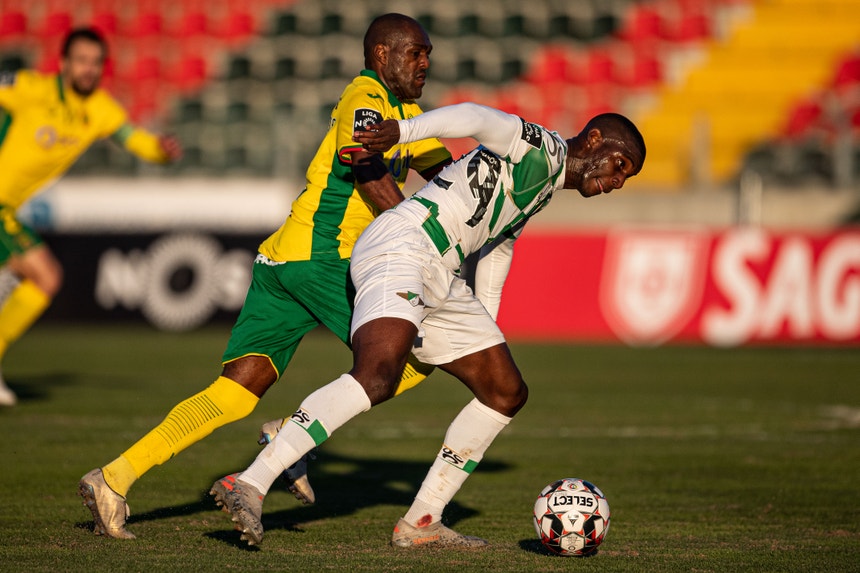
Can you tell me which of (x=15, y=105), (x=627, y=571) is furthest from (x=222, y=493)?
(x=15, y=105)

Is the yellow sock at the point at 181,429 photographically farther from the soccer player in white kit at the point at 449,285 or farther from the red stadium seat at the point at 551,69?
the red stadium seat at the point at 551,69

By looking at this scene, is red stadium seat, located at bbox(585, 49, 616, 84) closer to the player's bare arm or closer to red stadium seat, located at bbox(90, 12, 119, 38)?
red stadium seat, located at bbox(90, 12, 119, 38)

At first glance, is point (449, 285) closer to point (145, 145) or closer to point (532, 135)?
point (532, 135)

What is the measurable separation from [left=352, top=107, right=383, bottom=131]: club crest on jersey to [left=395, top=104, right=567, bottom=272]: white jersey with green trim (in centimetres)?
39

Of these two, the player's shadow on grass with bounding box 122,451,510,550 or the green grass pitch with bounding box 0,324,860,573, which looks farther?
the player's shadow on grass with bounding box 122,451,510,550

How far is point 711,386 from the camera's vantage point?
1334 cm

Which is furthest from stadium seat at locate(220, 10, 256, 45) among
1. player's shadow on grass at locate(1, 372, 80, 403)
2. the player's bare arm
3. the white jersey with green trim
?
the white jersey with green trim

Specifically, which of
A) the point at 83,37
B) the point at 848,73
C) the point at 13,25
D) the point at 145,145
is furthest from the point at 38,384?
the point at 848,73

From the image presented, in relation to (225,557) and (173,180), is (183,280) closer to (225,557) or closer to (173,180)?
(173,180)

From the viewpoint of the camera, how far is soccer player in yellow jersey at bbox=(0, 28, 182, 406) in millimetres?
9398

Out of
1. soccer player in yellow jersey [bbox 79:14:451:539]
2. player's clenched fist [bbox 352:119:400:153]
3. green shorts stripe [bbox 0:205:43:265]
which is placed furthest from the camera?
green shorts stripe [bbox 0:205:43:265]

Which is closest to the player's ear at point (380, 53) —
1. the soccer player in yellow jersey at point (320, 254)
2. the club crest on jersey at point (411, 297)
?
the soccer player in yellow jersey at point (320, 254)

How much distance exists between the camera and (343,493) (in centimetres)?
724

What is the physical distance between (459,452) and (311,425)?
843mm
